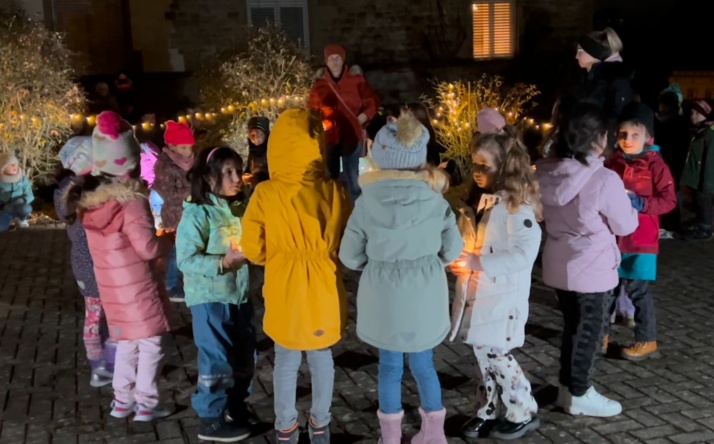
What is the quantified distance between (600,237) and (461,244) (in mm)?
1013

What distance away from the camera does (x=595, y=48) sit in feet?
20.9

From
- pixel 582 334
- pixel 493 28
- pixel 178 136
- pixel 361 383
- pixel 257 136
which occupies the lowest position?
→ pixel 361 383

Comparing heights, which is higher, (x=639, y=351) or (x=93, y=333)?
(x=93, y=333)

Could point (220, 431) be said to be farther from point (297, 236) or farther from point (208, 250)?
point (297, 236)

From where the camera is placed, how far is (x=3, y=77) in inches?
468

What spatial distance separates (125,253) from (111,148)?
0.64 meters

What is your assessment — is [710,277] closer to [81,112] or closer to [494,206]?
[494,206]

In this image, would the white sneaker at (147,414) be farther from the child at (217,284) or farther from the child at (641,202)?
the child at (641,202)

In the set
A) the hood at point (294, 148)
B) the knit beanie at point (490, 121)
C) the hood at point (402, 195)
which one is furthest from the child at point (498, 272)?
the hood at point (294, 148)

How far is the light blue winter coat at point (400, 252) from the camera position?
4160mm

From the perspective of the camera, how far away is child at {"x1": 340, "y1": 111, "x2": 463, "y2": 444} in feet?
13.7

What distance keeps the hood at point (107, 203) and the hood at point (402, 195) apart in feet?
5.04

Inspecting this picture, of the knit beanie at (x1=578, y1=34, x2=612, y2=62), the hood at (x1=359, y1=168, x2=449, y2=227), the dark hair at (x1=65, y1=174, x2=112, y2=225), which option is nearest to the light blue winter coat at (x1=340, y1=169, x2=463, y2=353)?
the hood at (x1=359, y1=168, x2=449, y2=227)

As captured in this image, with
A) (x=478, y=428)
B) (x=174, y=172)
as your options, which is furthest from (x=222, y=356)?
(x=174, y=172)
